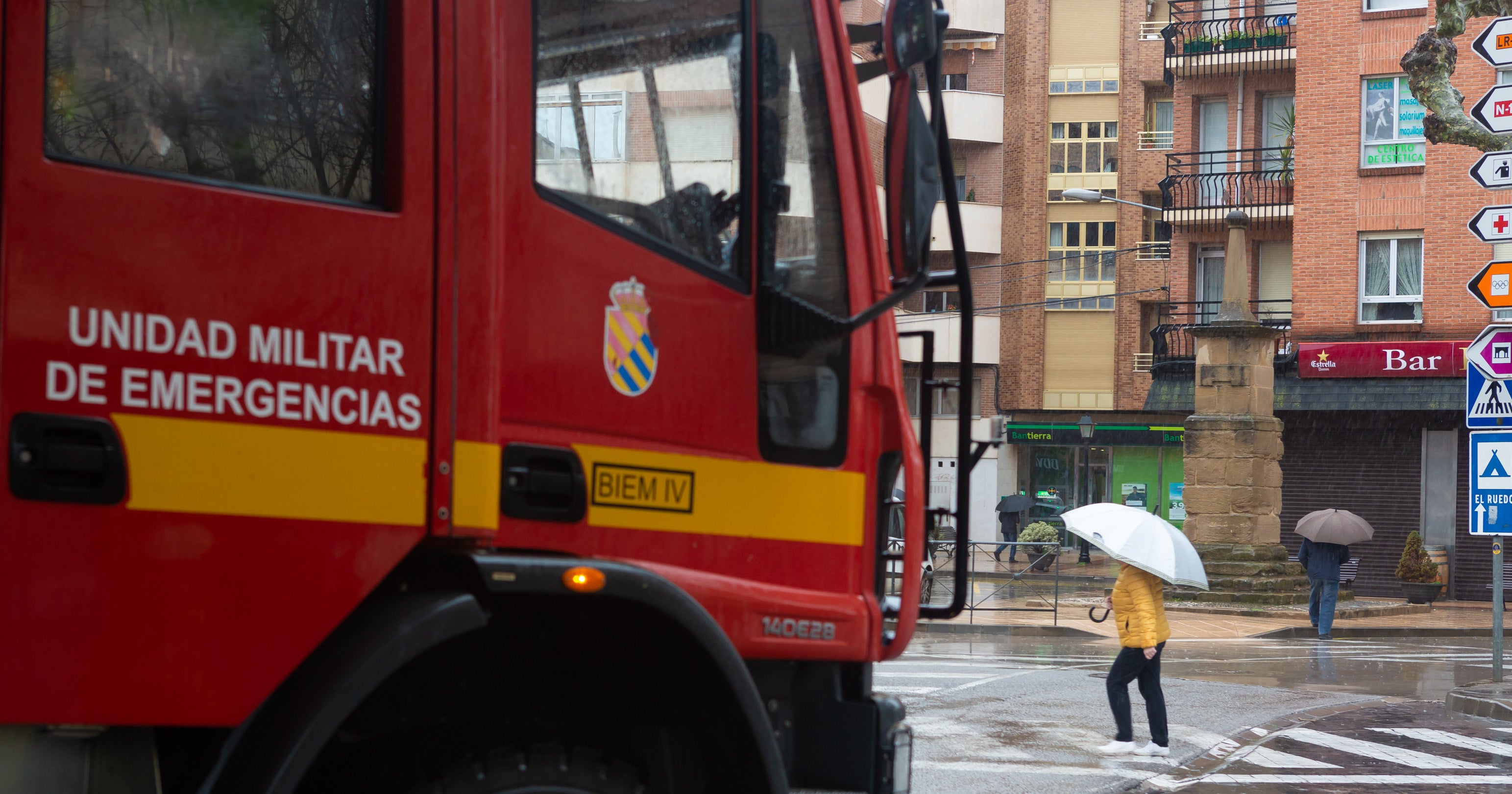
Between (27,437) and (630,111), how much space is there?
1437mm

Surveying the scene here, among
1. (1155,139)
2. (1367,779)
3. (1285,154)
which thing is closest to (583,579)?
(1367,779)

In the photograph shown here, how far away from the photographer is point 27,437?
8.05ft

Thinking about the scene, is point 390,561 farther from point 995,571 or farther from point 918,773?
point 995,571

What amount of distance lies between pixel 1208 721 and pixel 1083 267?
1443 inches

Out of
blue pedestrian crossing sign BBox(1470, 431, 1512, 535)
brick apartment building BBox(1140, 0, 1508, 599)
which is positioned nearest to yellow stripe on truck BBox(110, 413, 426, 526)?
blue pedestrian crossing sign BBox(1470, 431, 1512, 535)

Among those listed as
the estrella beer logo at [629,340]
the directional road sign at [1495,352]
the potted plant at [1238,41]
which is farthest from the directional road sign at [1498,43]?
the potted plant at [1238,41]

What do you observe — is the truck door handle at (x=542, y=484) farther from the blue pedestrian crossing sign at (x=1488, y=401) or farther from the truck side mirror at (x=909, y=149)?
the blue pedestrian crossing sign at (x=1488, y=401)

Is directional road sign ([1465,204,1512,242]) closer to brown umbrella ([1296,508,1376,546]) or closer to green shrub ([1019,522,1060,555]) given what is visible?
brown umbrella ([1296,508,1376,546])

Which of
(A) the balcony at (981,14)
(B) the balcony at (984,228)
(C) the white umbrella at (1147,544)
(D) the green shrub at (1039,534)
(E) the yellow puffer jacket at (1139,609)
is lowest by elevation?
(D) the green shrub at (1039,534)

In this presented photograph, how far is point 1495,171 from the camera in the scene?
1248cm

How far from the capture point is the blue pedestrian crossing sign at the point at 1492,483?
13688mm

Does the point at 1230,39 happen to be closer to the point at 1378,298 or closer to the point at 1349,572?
the point at 1378,298

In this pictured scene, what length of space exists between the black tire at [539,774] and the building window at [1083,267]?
45232 millimetres

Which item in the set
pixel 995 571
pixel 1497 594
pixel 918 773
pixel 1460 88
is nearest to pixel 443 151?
pixel 918 773
